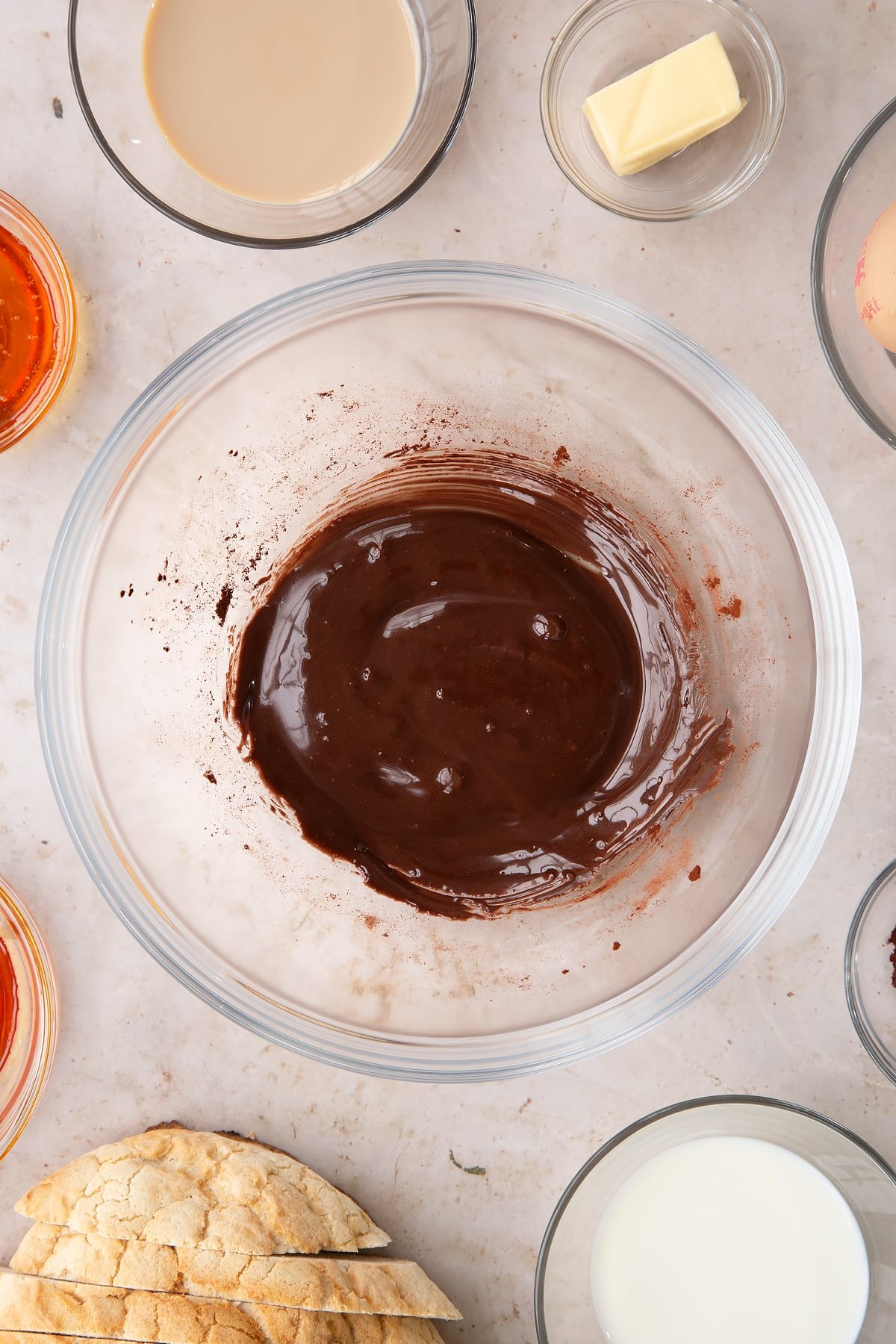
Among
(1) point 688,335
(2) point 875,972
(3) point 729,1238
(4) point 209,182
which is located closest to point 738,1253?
(3) point 729,1238

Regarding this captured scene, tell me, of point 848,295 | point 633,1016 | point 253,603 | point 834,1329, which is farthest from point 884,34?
point 834,1329

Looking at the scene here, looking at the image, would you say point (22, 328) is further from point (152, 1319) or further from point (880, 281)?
point (152, 1319)

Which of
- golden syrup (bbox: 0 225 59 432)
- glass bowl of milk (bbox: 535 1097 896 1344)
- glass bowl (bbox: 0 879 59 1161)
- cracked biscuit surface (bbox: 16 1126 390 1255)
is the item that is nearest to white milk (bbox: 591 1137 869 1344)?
glass bowl of milk (bbox: 535 1097 896 1344)

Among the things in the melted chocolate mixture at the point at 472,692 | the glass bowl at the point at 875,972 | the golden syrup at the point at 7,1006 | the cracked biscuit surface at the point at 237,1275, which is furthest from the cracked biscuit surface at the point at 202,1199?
the glass bowl at the point at 875,972

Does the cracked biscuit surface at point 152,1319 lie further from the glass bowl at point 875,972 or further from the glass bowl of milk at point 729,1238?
the glass bowl at point 875,972

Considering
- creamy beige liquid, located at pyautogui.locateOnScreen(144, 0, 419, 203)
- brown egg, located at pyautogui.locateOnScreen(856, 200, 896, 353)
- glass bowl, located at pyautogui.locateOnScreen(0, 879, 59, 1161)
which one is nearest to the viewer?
brown egg, located at pyautogui.locateOnScreen(856, 200, 896, 353)

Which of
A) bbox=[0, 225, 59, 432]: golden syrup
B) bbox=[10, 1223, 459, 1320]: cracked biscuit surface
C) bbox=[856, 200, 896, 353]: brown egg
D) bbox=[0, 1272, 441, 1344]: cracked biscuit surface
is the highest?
bbox=[856, 200, 896, 353]: brown egg

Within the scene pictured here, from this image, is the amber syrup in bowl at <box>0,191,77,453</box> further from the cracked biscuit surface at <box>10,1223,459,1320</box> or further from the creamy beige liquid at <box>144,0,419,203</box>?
the cracked biscuit surface at <box>10,1223,459,1320</box>
